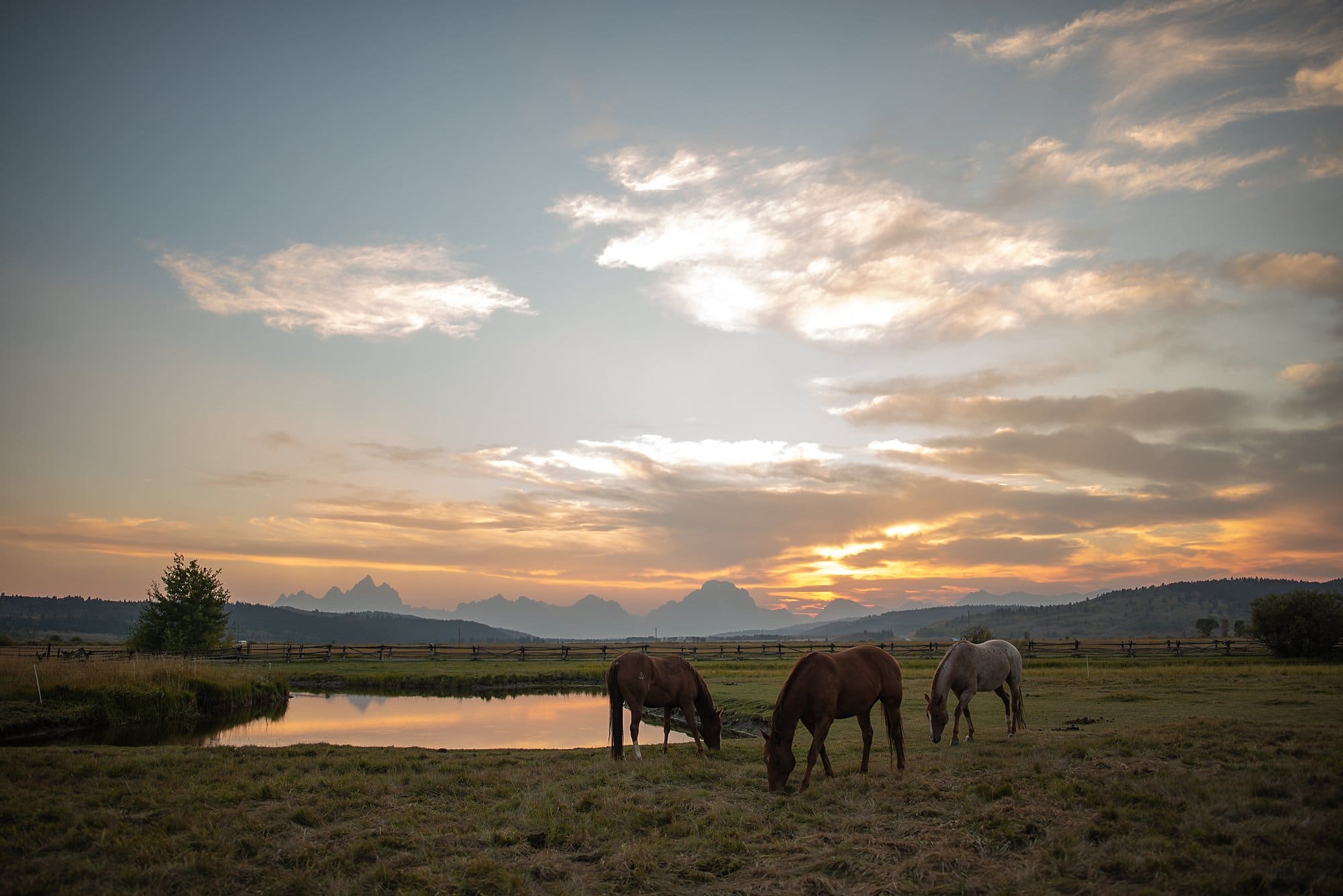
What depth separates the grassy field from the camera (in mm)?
7023

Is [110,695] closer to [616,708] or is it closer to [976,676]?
[616,708]

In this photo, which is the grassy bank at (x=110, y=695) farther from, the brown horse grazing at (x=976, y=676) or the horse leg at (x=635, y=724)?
the brown horse grazing at (x=976, y=676)

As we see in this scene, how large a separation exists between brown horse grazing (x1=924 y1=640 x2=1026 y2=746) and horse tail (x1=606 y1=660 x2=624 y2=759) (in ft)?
20.4

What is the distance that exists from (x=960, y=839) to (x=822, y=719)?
3.12 metres

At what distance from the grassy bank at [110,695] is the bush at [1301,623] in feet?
163

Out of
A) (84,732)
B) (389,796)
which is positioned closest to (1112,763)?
(389,796)

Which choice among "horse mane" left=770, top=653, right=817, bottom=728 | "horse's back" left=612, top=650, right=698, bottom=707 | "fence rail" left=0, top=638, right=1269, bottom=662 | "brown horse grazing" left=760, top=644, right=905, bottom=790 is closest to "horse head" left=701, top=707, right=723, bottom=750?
"horse's back" left=612, top=650, right=698, bottom=707

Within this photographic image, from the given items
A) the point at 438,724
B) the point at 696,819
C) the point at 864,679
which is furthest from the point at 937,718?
the point at 438,724

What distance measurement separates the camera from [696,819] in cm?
902

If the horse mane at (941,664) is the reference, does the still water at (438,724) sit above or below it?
below

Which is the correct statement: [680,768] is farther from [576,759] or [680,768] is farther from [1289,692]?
[1289,692]

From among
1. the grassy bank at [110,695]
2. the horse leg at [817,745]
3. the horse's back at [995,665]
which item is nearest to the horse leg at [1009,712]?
the horse's back at [995,665]

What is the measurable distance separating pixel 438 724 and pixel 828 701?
58.9 ft

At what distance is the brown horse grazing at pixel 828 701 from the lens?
10.7 meters
